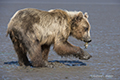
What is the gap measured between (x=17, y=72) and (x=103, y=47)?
4022 mm

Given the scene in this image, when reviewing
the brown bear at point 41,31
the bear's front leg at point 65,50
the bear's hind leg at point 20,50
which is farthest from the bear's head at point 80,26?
the bear's hind leg at point 20,50

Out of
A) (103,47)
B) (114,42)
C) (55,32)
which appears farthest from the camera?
(114,42)

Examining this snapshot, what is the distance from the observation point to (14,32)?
648 centimetres

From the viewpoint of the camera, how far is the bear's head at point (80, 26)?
283 inches

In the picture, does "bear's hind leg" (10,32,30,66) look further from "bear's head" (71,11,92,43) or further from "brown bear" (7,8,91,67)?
"bear's head" (71,11,92,43)

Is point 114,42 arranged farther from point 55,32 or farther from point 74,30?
point 55,32

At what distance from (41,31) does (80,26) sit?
1147 millimetres

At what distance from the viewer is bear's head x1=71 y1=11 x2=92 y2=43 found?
719cm

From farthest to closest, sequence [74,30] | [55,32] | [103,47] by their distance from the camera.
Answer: [103,47], [74,30], [55,32]

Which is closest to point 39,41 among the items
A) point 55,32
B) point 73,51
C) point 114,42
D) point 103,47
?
point 55,32

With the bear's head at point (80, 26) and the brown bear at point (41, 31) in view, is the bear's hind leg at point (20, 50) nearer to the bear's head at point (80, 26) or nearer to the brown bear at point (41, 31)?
the brown bear at point (41, 31)

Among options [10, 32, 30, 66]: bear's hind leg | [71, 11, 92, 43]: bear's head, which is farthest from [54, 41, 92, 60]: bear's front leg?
[10, 32, 30, 66]: bear's hind leg

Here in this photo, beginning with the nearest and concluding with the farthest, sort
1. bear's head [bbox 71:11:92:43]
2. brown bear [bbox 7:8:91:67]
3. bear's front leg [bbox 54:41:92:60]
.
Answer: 1. brown bear [bbox 7:8:91:67]
2. bear's front leg [bbox 54:41:92:60]
3. bear's head [bbox 71:11:92:43]

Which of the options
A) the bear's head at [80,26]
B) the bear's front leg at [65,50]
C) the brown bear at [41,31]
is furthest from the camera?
the bear's head at [80,26]
